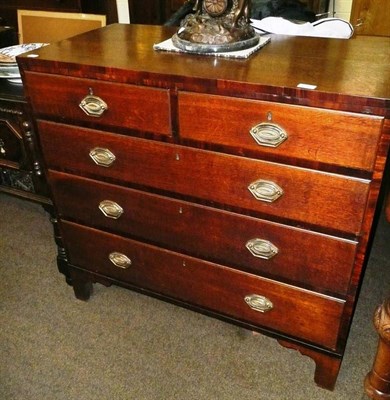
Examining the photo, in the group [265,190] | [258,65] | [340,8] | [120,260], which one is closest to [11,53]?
[120,260]

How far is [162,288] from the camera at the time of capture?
→ 1.36 metres

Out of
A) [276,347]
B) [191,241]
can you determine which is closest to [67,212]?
[191,241]

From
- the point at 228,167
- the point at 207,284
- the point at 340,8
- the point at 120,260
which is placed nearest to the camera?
the point at 228,167

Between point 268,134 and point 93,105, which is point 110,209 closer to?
point 93,105

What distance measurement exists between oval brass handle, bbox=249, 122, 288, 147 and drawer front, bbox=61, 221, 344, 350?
1.30 feet

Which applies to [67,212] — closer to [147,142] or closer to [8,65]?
[147,142]

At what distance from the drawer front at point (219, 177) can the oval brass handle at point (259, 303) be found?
273mm

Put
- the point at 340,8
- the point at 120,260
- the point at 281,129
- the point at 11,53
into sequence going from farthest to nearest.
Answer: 1. the point at 340,8
2. the point at 11,53
3. the point at 120,260
4. the point at 281,129

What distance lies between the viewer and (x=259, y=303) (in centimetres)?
120

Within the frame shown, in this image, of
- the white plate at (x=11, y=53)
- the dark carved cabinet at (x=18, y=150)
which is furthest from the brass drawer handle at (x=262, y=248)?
the white plate at (x=11, y=53)

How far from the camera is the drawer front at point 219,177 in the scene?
96 cm

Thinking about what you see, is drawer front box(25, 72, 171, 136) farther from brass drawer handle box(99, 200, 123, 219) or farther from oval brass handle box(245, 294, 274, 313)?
oval brass handle box(245, 294, 274, 313)

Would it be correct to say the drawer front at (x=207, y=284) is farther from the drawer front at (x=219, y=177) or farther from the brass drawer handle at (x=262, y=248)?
the drawer front at (x=219, y=177)

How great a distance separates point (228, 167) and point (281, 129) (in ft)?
0.54
